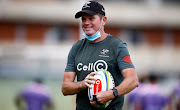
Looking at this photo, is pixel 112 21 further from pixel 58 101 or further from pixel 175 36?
pixel 58 101

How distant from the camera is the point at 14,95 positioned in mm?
17297

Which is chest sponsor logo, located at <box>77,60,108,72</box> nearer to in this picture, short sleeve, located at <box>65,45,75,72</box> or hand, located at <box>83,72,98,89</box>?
hand, located at <box>83,72,98,89</box>

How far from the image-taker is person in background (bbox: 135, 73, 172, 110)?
9625mm

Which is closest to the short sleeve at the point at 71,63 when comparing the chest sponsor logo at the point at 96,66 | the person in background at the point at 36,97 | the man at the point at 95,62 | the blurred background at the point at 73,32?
the man at the point at 95,62

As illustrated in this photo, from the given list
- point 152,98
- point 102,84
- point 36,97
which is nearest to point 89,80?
point 102,84

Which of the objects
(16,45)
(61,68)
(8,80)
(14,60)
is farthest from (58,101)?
(16,45)

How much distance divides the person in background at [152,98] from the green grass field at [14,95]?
5.40 meters

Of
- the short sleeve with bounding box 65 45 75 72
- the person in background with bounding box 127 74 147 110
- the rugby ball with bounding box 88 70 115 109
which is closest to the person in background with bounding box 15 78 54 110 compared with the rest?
the person in background with bounding box 127 74 147 110

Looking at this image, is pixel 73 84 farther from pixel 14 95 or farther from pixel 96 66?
pixel 14 95

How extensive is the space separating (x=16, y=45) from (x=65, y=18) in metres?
4.74

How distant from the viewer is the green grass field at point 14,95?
16.4 m

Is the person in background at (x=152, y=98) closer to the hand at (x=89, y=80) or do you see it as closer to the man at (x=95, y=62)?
the man at (x=95, y=62)

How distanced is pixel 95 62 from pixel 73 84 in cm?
37

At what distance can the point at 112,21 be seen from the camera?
1235 inches
